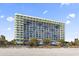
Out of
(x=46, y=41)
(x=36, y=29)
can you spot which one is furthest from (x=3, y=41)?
(x=46, y=41)

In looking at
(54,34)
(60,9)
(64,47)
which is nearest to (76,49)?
(64,47)

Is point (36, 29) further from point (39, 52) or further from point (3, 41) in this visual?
point (3, 41)

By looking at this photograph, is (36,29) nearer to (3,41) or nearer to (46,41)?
(46,41)

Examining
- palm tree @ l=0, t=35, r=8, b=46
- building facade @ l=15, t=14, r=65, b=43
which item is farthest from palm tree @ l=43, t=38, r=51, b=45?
palm tree @ l=0, t=35, r=8, b=46

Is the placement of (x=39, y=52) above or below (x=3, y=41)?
below

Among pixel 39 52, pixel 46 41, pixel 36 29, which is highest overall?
pixel 36 29

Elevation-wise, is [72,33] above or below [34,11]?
below

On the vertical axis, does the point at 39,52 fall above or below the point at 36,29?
below

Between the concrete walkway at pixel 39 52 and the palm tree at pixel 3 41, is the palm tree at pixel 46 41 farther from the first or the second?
the palm tree at pixel 3 41

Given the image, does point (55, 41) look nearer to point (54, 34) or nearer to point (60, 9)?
point (54, 34)
